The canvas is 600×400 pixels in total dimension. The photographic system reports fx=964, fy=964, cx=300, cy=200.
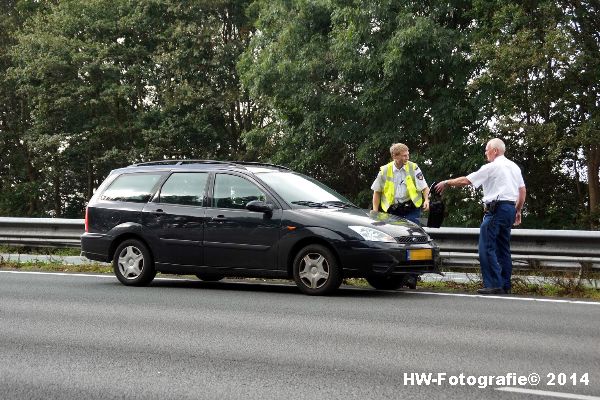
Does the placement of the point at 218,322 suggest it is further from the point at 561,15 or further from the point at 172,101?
the point at 172,101

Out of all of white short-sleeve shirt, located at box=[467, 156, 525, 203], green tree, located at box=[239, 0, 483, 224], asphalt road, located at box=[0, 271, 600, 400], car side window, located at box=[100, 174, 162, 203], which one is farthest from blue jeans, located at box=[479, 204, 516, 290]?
green tree, located at box=[239, 0, 483, 224]

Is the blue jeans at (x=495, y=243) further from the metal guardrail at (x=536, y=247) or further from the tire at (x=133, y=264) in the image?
the tire at (x=133, y=264)

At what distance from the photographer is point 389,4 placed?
90.9 feet

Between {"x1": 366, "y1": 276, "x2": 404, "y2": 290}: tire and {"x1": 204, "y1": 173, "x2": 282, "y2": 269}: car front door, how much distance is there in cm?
143

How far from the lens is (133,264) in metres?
12.0

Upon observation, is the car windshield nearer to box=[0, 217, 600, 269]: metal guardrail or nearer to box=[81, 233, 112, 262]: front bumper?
box=[0, 217, 600, 269]: metal guardrail

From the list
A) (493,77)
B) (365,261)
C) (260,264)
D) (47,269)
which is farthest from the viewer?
(493,77)

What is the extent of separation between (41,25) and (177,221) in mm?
31085

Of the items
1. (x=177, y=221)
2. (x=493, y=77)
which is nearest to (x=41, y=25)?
(x=493, y=77)

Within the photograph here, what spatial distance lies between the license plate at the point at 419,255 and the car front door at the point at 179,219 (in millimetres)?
2571

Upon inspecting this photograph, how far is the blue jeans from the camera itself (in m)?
10.9

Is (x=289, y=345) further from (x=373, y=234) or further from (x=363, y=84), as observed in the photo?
(x=363, y=84)

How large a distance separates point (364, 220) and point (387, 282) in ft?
4.18

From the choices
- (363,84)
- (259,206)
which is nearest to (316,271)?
(259,206)
